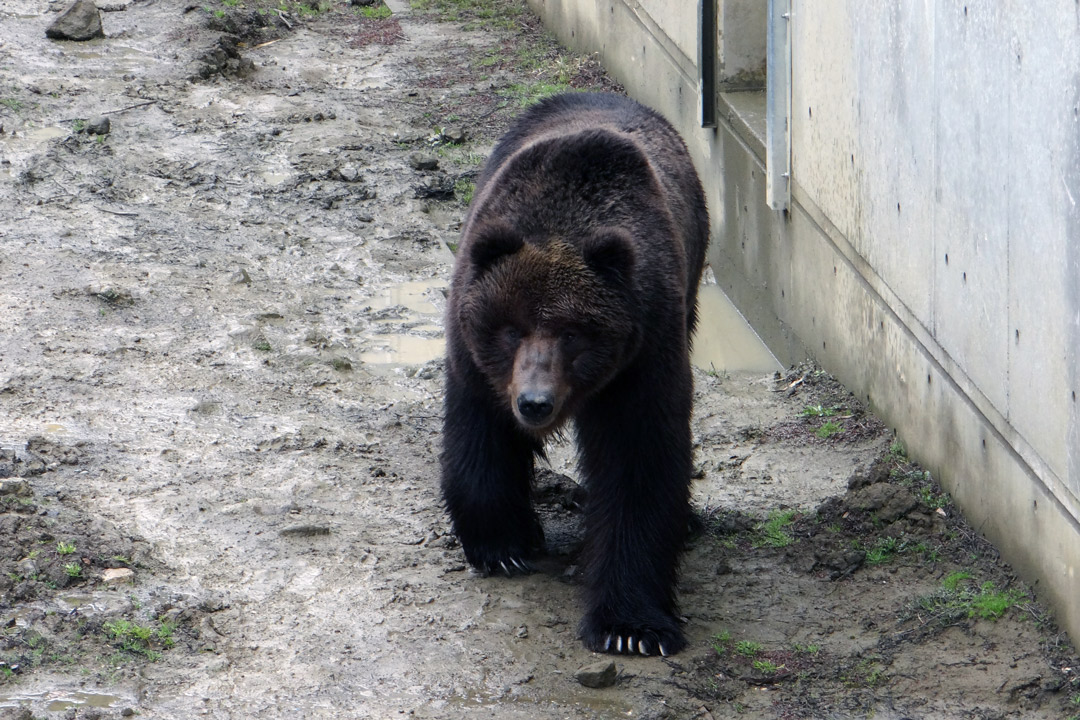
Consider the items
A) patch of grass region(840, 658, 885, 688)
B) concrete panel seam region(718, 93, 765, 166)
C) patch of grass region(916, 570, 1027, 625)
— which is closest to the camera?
patch of grass region(840, 658, 885, 688)

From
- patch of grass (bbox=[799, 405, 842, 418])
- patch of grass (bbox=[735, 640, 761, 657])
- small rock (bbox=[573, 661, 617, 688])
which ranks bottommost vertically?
patch of grass (bbox=[799, 405, 842, 418])

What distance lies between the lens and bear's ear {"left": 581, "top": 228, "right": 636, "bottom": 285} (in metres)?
4.61

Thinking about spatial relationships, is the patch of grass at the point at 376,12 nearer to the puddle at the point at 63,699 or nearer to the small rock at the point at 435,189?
the small rock at the point at 435,189

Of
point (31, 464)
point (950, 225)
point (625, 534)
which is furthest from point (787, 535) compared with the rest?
point (31, 464)

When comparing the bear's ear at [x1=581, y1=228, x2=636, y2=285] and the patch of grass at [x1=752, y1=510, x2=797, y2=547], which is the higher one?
the bear's ear at [x1=581, y1=228, x2=636, y2=285]

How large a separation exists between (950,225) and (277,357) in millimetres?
3585

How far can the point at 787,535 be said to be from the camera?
5.76m

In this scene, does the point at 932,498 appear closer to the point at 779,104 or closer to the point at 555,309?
the point at 555,309

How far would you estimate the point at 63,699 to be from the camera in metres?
4.32

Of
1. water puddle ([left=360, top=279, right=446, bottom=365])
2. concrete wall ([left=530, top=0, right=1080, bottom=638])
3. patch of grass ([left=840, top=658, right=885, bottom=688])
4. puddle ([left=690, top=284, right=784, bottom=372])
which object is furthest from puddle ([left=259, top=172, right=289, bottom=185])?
patch of grass ([left=840, top=658, right=885, bottom=688])

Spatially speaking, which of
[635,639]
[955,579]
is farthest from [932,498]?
[635,639]

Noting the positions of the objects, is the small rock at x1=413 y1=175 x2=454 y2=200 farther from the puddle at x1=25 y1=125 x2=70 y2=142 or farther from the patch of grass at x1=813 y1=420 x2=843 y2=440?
the patch of grass at x1=813 y1=420 x2=843 y2=440

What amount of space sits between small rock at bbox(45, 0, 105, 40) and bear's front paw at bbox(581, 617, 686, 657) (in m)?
9.52

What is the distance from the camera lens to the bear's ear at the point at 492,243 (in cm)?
465
